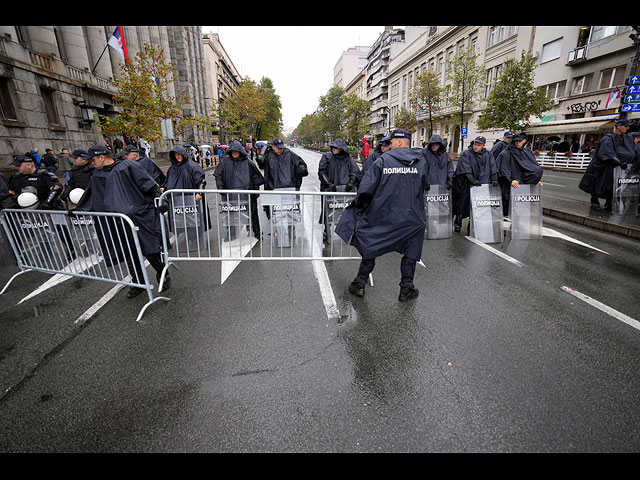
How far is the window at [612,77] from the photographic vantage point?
22.1 meters

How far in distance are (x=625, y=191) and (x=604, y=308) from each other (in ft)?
18.0

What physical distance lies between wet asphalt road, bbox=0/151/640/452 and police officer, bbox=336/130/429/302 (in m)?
0.77

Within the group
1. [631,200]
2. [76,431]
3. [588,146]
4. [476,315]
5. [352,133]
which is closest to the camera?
[76,431]

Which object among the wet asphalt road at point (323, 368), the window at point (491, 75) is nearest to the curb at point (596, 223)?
the wet asphalt road at point (323, 368)

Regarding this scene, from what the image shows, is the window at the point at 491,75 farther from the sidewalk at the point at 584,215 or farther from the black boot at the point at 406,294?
the black boot at the point at 406,294

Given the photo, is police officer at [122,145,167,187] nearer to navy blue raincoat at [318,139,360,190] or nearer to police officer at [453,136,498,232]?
navy blue raincoat at [318,139,360,190]

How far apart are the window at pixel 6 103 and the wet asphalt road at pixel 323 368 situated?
557 inches

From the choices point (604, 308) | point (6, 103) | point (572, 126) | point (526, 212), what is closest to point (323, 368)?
point (604, 308)

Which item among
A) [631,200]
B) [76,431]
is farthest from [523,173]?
[76,431]

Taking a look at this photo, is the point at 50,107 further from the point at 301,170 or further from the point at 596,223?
the point at 596,223

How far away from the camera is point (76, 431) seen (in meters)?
2.11

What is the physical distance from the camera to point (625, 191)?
24.1 feet
